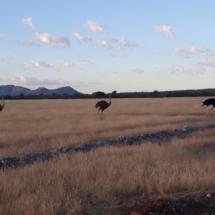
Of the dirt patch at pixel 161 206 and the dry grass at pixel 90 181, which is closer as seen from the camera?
the dirt patch at pixel 161 206

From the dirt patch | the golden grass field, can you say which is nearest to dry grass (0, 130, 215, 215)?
the golden grass field

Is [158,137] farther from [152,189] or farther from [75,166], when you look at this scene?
[152,189]

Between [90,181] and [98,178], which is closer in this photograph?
[90,181]

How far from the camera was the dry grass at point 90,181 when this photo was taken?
7.19m

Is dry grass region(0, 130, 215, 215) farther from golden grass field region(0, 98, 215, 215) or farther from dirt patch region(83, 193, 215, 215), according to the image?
dirt patch region(83, 193, 215, 215)

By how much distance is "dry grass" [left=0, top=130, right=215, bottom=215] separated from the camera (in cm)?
719

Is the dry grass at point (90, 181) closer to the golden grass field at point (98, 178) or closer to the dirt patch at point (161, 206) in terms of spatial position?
the golden grass field at point (98, 178)

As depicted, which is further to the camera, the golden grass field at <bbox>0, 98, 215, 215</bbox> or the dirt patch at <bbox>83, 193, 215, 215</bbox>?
the golden grass field at <bbox>0, 98, 215, 215</bbox>

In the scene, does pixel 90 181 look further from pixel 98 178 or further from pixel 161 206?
pixel 161 206

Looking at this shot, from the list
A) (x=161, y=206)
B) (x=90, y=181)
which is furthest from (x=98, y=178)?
(x=161, y=206)

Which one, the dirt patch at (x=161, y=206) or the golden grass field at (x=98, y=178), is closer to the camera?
the dirt patch at (x=161, y=206)

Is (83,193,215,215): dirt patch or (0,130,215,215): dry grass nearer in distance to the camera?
(83,193,215,215): dirt patch

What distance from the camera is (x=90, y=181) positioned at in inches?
350

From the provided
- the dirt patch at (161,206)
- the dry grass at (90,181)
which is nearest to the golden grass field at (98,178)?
the dry grass at (90,181)
